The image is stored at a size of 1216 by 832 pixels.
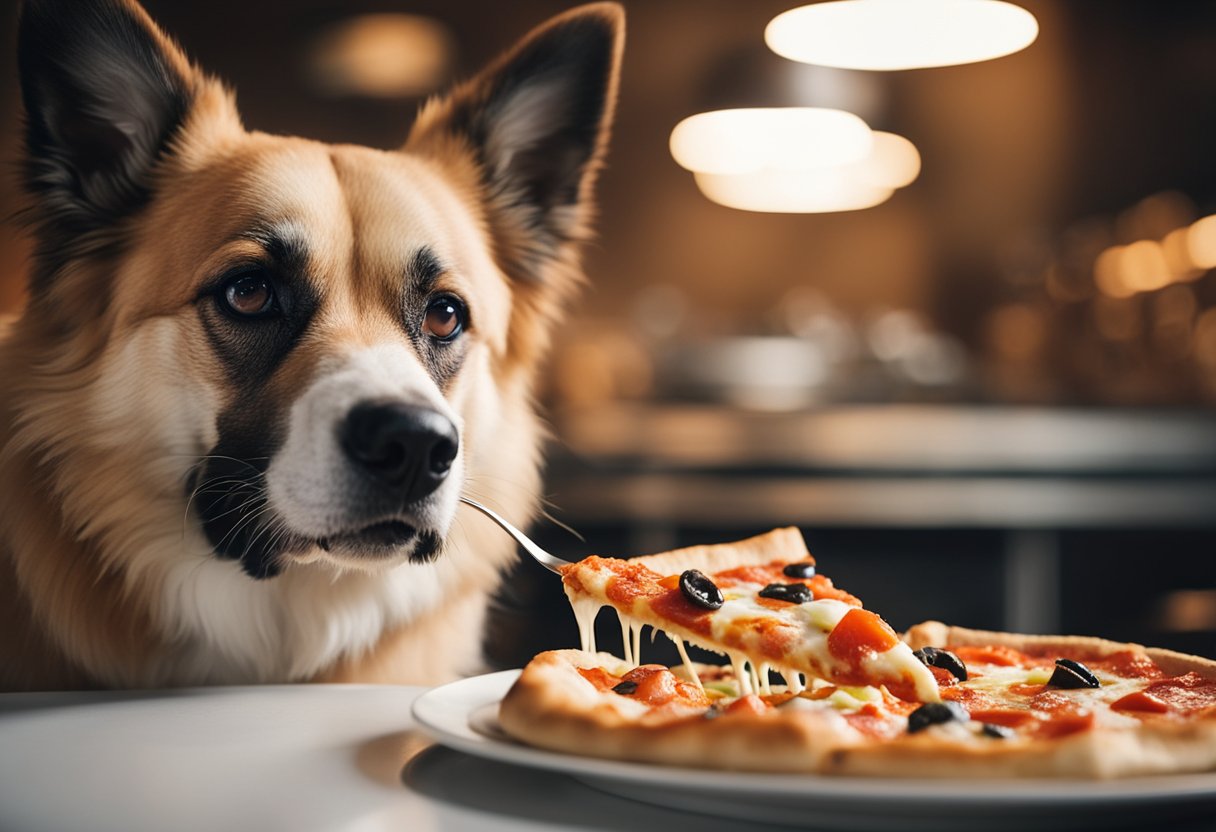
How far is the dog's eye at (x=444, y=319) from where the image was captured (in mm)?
1556

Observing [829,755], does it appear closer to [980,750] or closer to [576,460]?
[980,750]

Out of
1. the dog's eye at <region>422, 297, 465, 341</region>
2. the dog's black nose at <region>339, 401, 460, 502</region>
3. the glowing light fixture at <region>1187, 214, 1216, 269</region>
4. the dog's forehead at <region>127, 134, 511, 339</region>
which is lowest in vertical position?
the dog's black nose at <region>339, 401, 460, 502</region>

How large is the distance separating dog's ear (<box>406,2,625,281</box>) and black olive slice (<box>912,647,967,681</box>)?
0.97 metres

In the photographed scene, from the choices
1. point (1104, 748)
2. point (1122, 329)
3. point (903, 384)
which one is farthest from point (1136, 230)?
point (1104, 748)

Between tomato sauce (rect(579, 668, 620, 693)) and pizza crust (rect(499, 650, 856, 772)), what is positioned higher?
pizza crust (rect(499, 650, 856, 772))

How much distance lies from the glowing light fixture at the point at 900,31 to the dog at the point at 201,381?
5.19 ft

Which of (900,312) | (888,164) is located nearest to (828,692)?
(888,164)

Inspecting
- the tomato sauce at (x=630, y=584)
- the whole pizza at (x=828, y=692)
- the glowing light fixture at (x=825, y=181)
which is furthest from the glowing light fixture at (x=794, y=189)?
the tomato sauce at (x=630, y=584)

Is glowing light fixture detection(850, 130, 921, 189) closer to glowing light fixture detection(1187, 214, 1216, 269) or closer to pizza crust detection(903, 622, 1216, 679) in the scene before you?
glowing light fixture detection(1187, 214, 1216, 269)

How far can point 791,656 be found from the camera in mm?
947

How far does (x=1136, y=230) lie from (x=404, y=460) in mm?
4955

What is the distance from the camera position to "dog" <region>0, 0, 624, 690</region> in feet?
4.40

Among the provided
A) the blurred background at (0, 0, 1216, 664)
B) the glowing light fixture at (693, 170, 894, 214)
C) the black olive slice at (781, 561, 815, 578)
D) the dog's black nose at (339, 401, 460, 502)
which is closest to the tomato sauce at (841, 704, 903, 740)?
the black olive slice at (781, 561, 815, 578)

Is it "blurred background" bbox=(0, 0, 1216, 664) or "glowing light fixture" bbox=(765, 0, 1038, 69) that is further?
"blurred background" bbox=(0, 0, 1216, 664)
